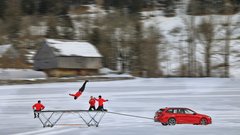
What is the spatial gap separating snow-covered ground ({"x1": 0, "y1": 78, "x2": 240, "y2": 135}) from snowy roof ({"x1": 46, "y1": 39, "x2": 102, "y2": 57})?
92.5 ft

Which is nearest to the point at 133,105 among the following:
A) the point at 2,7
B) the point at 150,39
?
the point at 150,39

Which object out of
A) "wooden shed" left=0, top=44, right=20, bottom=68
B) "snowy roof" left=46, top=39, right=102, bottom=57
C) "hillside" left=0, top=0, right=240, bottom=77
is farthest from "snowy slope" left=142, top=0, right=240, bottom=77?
"wooden shed" left=0, top=44, right=20, bottom=68

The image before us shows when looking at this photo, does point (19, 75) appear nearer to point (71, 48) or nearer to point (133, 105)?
point (71, 48)

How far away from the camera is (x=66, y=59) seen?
71.6 m

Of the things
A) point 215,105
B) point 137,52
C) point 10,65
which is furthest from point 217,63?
point 215,105

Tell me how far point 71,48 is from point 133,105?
147 ft

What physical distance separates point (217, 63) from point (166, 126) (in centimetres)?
5728

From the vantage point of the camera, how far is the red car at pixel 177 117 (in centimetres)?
2112

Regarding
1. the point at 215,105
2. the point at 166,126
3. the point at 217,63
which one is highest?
the point at 166,126

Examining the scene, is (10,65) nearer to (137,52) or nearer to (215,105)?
(137,52)

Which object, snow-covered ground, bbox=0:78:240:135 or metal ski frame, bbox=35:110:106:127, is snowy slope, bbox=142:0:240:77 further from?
metal ski frame, bbox=35:110:106:127

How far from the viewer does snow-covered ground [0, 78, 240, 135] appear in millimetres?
19822

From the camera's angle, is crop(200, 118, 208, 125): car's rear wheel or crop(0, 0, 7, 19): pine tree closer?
crop(200, 118, 208, 125): car's rear wheel

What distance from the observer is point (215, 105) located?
3105 cm
